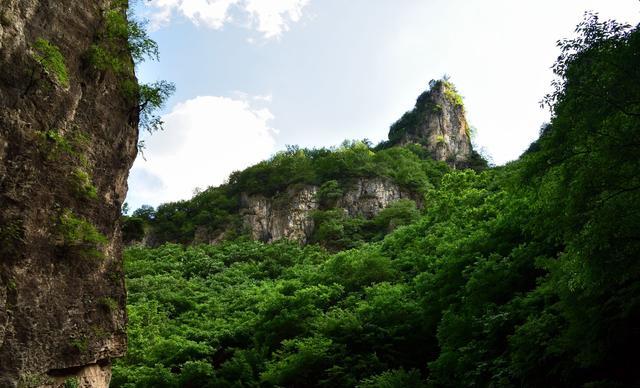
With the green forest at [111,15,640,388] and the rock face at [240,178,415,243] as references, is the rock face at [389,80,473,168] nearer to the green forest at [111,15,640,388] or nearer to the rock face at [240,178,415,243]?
the rock face at [240,178,415,243]

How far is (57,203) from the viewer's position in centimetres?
1040

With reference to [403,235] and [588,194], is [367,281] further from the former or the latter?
[588,194]

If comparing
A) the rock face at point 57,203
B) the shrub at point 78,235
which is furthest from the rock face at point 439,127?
the shrub at point 78,235

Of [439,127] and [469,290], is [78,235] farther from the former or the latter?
[439,127]

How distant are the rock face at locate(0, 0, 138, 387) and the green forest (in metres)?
5.68

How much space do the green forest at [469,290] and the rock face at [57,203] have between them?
18.6 feet

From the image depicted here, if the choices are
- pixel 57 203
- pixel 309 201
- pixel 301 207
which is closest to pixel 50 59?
pixel 57 203

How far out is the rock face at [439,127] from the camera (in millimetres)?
59219

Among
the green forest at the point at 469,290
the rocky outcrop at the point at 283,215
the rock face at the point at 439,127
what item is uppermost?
the rock face at the point at 439,127

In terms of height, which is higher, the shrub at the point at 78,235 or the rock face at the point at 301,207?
the rock face at the point at 301,207

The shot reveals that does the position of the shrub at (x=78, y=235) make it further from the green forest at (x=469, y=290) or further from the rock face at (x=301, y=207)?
the rock face at (x=301, y=207)

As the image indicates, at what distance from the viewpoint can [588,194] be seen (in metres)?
6.89

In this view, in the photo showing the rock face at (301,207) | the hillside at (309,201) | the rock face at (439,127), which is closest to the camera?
the hillside at (309,201)

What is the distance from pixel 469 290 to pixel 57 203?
9418mm
